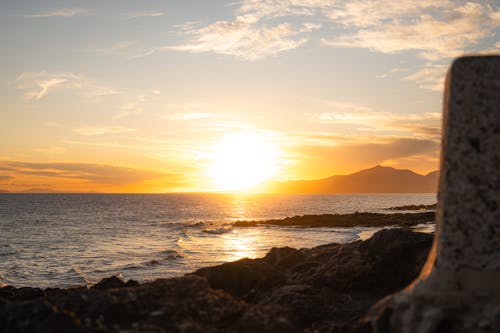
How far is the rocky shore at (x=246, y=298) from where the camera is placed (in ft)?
15.9

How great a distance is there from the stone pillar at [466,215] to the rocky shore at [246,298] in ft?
2.99

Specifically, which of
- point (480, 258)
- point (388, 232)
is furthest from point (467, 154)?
point (388, 232)

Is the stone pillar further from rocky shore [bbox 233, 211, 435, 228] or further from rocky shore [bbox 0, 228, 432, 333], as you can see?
rocky shore [bbox 233, 211, 435, 228]

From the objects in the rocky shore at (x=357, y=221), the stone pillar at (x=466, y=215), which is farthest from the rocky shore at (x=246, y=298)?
the rocky shore at (x=357, y=221)

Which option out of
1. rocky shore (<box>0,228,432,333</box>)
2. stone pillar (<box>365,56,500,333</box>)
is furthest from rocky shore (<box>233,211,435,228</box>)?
stone pillar (<box>365,56,500,333</box>)

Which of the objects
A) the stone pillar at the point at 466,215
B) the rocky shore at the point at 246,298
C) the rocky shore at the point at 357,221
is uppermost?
the stone pillar at the point at 466,215

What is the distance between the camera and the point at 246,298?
900 centimetres

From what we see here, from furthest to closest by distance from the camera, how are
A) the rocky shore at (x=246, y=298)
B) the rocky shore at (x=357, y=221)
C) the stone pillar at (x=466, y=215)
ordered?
the rocky shore at (x=357, y=221)
the rocky shore at (x=246, y=298)
the stone pillar at (x=466, y=215)

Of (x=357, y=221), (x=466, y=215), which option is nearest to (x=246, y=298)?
(x=466, y=215)

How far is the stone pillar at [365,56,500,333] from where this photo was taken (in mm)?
4695

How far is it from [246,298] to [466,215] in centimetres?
520

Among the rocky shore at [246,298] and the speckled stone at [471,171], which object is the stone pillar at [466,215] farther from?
the rocky shore at [246,298]

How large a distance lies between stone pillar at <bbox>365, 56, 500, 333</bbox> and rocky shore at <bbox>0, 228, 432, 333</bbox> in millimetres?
911

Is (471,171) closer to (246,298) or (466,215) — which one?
(466,215)
